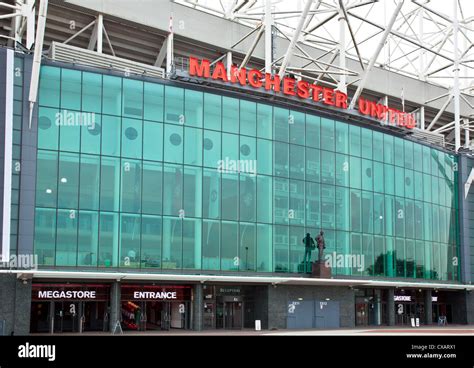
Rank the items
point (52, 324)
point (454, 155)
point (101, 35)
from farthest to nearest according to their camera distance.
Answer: point (454, 155)
point (101, 35)
point (52, 324)

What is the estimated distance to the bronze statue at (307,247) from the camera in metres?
50.1

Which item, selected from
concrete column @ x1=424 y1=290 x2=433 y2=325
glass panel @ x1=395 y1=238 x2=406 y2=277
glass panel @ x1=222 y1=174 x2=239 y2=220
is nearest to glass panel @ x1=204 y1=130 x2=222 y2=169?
glass panel @ x1=222 y1=174 x2=239 y2=220

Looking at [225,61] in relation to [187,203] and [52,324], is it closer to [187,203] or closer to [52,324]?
[187,203]

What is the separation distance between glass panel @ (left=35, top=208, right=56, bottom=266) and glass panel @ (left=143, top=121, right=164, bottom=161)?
7.24 meters

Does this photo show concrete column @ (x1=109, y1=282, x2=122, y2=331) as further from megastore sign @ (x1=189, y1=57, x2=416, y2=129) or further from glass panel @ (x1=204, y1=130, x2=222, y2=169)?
megastore sign @ (x1=189, y1=57, x2=416, y2=129)

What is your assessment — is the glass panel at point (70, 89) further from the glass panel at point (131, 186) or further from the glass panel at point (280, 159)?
the glass panel at point (280, 159)

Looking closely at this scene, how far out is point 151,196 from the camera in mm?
43531

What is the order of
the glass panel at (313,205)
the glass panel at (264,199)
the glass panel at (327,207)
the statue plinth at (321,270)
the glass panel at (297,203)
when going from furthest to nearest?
the glass panel at (327,207)
the glass panel at (313,205)
the glass panel at (297,203)
the statue plinth at (321,270)
the glass panel at (264,199)

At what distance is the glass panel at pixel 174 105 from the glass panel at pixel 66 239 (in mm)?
9273

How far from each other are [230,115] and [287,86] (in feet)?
18.4

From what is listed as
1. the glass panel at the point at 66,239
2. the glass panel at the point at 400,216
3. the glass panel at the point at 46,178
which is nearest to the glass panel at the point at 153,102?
the glass panel at the point at 46,178

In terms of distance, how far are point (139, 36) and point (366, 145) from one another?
20581 mm

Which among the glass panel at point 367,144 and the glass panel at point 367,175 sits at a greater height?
the glass panel at point 367,144
